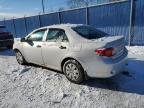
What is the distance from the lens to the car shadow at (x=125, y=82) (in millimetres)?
4262

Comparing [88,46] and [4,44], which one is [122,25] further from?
[4,44]

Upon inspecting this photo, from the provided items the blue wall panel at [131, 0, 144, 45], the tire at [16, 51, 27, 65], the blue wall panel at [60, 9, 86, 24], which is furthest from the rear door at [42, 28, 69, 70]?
the blue wall panel at [60, 9, 86, 24]

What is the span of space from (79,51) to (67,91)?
1042mm

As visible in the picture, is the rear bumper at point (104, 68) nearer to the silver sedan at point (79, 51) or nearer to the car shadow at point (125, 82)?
the silver sedan at point (79, 51)

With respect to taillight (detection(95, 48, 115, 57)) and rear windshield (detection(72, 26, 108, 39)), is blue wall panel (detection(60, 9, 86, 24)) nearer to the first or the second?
rear windshield (detection(72, 26, 108, 39))

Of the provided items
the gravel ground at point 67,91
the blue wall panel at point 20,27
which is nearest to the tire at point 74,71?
Result: the gravel ground at point 67,91

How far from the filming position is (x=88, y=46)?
414cm

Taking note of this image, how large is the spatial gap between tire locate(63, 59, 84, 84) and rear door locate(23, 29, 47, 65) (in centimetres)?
123

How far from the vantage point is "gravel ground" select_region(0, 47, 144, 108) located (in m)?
3.74

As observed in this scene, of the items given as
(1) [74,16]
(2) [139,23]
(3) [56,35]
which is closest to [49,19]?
(1) [74,16]

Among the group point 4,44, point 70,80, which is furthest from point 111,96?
point 4,44

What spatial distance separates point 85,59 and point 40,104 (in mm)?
1467

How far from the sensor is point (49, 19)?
14234 millimetres

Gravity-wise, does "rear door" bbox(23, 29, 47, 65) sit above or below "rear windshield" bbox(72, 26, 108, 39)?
below
